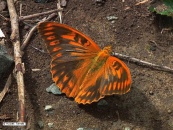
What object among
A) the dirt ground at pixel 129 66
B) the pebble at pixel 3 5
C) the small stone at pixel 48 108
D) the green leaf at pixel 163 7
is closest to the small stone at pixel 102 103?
the dirt ground at pixel 129 66

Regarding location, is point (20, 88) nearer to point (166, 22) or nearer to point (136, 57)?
point (136, 57)

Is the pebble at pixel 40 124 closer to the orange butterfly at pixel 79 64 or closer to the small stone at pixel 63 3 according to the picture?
the orange butterfly at pixel 79 64

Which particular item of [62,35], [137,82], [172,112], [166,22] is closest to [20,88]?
[62,35]

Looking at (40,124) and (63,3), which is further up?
(63,3)

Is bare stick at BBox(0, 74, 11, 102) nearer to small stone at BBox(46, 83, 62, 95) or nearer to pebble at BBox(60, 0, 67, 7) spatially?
small stone at BBox(46, 83, 62, 95)

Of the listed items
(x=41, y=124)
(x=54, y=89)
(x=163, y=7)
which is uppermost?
(x=163, y=7)

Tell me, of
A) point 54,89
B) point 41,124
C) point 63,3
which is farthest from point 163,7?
point 41,124

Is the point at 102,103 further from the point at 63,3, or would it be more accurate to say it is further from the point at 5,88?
the point at 63,3
